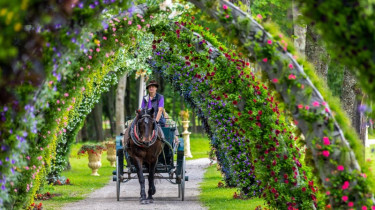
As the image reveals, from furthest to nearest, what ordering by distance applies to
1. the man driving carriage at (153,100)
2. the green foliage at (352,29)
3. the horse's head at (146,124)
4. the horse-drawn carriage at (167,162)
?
the man driving carriage at (153,100)
the horse-drawn carriage at (167,162)
the horse's head at (146,124)
the green foliage at (352,29)

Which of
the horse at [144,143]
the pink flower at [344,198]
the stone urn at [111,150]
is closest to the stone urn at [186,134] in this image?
the stone urn at [111,150]

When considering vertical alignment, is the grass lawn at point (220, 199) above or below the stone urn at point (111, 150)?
below

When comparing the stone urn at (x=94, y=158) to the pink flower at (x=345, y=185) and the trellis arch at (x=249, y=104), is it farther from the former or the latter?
the pink flower at (x=345, y=185)

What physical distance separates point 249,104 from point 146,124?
3493 millimetres

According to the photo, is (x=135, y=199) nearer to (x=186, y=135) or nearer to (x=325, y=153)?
(x=325, y=153)

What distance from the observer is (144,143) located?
50.8 feet

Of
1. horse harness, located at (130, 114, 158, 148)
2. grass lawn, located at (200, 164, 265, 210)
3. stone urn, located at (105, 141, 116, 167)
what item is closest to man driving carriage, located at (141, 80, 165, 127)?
horse harness, located at (130, 114, 158, 148)

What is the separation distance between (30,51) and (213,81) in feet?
24.6

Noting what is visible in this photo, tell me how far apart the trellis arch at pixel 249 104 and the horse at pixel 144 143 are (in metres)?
1.28

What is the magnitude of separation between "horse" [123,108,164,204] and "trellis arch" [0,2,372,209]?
1.28 metres

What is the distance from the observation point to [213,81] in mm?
14031

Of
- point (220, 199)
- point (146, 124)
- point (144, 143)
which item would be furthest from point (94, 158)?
point (146, 124)

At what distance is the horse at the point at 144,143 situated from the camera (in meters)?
15.3

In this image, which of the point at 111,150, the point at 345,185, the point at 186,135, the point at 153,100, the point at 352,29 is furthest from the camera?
the point at 186,135
